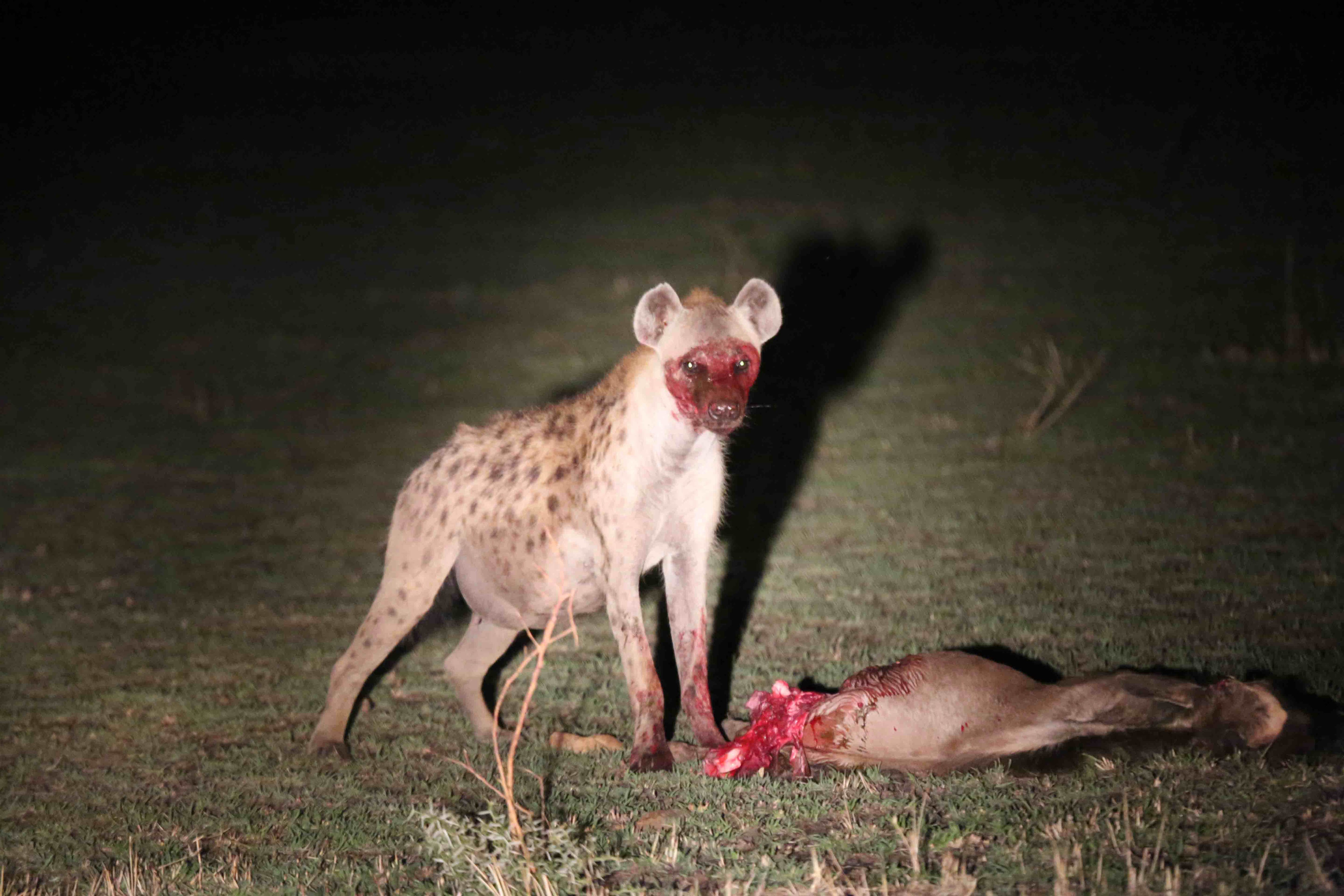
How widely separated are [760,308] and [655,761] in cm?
132

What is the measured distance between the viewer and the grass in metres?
3.46

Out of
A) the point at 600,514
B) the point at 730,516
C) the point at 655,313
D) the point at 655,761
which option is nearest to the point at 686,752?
the point at 655,761

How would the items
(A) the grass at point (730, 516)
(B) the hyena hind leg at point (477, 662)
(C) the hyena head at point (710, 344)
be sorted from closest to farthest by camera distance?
(A) the grass at point (730, 516)
(C) the hyena head at point (710, 344)
(B) the hyena hind leg at point (477, 662)

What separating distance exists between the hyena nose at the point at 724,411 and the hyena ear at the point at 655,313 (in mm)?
355

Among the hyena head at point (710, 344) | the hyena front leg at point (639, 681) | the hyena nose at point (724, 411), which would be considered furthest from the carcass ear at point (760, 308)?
the hyena front leg at point (639, 681)

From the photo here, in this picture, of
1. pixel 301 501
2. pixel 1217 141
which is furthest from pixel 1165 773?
pixel 1217 141

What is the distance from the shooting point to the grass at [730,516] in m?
3.46

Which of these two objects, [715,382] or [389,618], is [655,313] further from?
[389,618]

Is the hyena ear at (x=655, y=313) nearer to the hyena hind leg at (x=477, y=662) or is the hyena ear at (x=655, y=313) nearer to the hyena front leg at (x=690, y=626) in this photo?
the hyena front leg at (x=690, y=626)

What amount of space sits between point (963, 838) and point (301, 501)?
544cm

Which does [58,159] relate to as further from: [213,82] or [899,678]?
[899,678]

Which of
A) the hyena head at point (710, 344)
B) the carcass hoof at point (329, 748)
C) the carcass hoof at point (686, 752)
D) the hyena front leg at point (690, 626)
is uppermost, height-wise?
the hyena head at point (710, 344)

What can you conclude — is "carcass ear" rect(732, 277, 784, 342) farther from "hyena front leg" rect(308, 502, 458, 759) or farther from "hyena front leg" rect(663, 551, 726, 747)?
"hyena front leg" rect(308, 502, 458, 759)

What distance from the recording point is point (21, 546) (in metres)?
7.43
